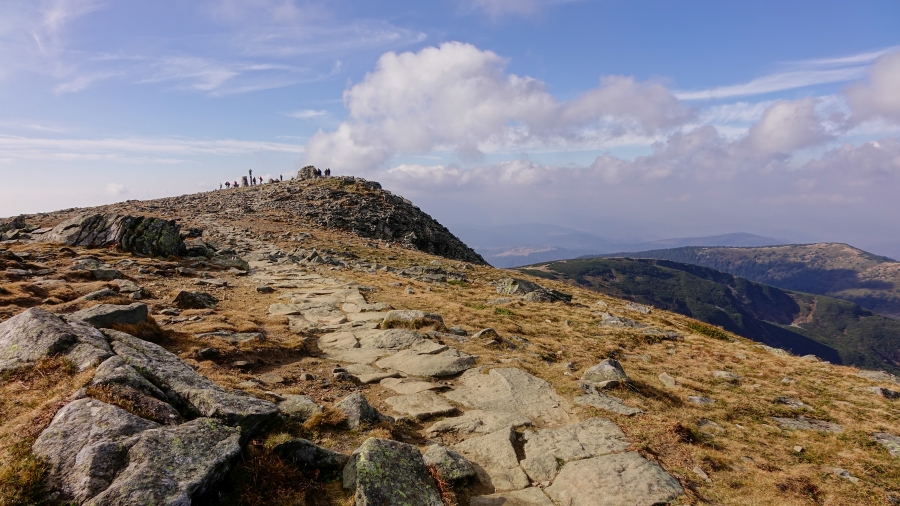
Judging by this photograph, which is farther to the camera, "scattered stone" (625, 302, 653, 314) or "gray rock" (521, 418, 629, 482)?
"scattered stone" (625, 302, 653, 314)

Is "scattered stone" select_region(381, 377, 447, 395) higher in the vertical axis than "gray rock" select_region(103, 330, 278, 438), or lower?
lower

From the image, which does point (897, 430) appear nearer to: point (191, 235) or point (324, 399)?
point (324, 399)

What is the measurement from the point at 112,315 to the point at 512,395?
13.5 metres

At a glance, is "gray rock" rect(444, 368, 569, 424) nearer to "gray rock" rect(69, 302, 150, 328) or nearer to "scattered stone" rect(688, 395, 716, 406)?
"scattered stone" rect(688, 395, 716, 406)

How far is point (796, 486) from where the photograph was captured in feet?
31.4

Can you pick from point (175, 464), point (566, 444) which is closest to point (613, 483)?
point (566, 444)

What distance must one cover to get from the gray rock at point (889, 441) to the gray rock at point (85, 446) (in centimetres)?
1865

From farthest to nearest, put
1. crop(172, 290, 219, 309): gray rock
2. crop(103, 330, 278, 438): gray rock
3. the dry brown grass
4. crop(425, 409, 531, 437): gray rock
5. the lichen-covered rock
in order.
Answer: crop(172, 290, 219, 309): gray rock < crop(425, 409, 531, 437): gray rock < the lichen-covered rock < crop(103, 330, 278, 438): gray rock < the dry brown grass

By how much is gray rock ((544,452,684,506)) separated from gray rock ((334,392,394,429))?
177 inches

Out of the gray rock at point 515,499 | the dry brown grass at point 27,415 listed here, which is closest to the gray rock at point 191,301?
the dry brown grass at point 27,415

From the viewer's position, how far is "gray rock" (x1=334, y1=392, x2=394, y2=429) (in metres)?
10.3

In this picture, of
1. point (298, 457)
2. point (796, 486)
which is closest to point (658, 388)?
point (796, 486)

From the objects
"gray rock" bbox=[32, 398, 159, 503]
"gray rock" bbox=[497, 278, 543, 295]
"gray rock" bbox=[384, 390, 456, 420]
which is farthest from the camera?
"gray rock" bbox=[497, 278, 543, 295]

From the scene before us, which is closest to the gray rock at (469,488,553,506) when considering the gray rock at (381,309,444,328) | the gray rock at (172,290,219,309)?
the gray rock at (381,309,444,328)
